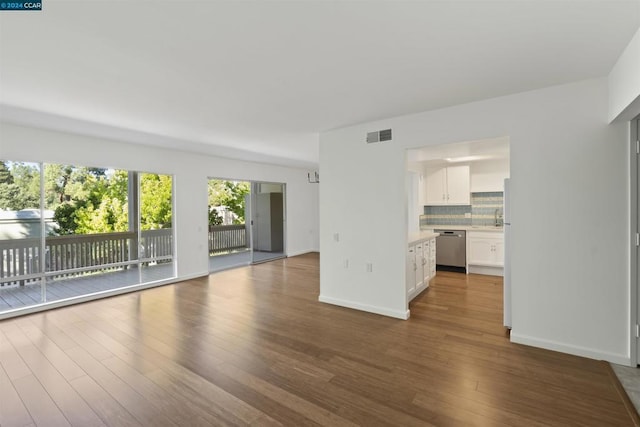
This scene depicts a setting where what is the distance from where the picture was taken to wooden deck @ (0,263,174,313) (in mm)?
4336

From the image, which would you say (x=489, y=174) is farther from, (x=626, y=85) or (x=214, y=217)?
(x=214, y=217)

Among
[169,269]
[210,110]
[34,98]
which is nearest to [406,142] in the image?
[210,110]

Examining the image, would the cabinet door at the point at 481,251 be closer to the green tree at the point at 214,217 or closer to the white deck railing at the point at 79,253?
the white deck railing at the point at 79,253

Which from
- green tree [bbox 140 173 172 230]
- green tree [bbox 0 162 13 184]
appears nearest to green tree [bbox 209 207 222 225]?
green tree [bbox 140 173 172 230]

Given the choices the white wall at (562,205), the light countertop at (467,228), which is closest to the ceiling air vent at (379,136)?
the white wall at (562,205)

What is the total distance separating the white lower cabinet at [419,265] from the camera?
4.31 m

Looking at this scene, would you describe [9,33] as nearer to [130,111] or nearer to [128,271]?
[130,111]

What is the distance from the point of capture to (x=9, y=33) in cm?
202

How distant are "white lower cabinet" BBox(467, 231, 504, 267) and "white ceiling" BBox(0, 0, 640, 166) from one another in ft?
12.2

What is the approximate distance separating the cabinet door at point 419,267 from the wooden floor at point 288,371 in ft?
1.56

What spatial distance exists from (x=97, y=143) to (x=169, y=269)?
2.91 m

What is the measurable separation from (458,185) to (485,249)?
1.51 metres

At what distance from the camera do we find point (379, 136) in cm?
410

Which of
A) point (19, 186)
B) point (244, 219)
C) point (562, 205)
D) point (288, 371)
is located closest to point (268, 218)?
point (244, 219)
